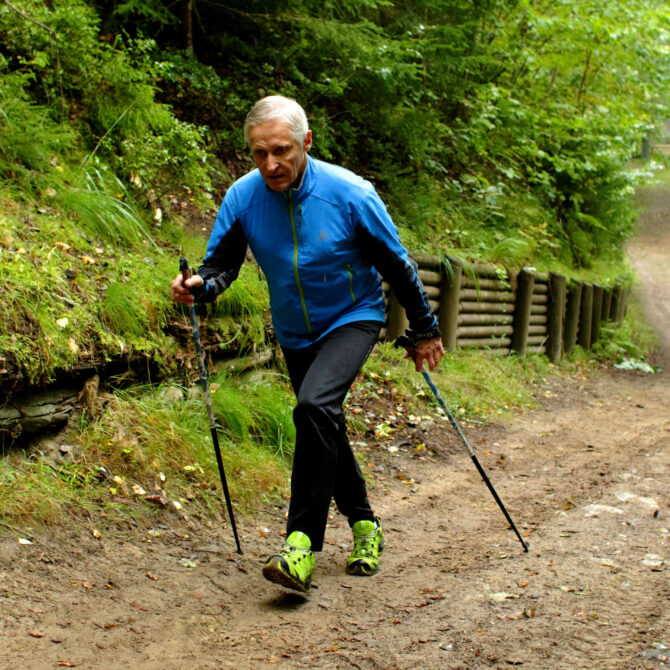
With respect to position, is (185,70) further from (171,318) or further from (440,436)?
(440,436)

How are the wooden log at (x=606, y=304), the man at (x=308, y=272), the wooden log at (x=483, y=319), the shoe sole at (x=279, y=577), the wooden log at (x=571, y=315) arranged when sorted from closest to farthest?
1. the shoe sole at (x=279, y=577)
2. the man at (x=308, y=272)
3. the wooden log at (x=483, y=319)
4. the wooden log at (x=571, y=315)
5. the wooden log at (x=606, y=304)

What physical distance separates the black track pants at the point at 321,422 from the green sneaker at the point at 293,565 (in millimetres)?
66

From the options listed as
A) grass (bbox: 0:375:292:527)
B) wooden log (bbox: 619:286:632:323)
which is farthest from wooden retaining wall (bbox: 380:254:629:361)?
grass (bbox: 0:375:292:527)

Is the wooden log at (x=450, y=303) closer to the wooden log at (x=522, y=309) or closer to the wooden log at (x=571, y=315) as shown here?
the wooden log at (x=522, y=309)

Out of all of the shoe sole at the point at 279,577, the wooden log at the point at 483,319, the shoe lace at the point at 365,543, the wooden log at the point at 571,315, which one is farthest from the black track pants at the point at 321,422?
the wooden log at the point at 571,315

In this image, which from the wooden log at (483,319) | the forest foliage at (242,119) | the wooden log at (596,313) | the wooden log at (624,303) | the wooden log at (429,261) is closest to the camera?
the forest foliage at (242,119)

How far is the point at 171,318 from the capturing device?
510 centimetres

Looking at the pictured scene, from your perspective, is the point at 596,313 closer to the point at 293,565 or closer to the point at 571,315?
the point at 571,315

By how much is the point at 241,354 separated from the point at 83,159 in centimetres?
223

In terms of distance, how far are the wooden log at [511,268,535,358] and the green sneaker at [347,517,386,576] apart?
699 centimetres

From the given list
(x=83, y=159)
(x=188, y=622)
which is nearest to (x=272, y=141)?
(x=188, y=622)

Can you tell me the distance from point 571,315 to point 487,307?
3.11 m

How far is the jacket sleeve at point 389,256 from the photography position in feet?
11.3

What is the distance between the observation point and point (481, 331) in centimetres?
973
